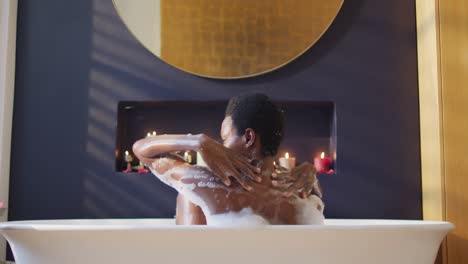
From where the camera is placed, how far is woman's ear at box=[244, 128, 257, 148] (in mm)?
1265

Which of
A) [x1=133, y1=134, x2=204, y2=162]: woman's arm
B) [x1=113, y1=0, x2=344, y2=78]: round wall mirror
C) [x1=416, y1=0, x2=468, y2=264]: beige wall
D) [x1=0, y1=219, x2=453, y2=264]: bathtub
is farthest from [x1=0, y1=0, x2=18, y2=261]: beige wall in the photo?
[x1=416, y1=0, x2=468, y2=264]: beige wall

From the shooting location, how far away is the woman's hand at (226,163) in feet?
3.89

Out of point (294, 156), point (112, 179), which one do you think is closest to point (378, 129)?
point (294, 156)

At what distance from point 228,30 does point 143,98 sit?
1.59ft

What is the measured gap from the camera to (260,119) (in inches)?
49.7

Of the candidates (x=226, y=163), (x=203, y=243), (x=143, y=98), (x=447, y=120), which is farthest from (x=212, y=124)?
(x=203, y=243)

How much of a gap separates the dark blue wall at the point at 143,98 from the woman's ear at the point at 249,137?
3.49 ft

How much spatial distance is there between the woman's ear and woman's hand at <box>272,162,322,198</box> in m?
0.10

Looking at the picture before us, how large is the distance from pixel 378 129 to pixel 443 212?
1.45 ft

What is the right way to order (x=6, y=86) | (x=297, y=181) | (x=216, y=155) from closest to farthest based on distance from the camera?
(x=216, y=155) < (x=297, y=181) < (x=6, y=86)

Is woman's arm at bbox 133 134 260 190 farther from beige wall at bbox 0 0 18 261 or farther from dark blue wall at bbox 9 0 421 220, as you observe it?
beige wall at bbox 0 0 18 261

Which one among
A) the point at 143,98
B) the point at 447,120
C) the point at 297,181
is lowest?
the point at 297,181

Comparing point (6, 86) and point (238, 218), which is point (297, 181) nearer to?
point (238, 218)

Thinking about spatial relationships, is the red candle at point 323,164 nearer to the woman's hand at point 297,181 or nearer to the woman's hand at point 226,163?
the woman's hand at point 297,181
